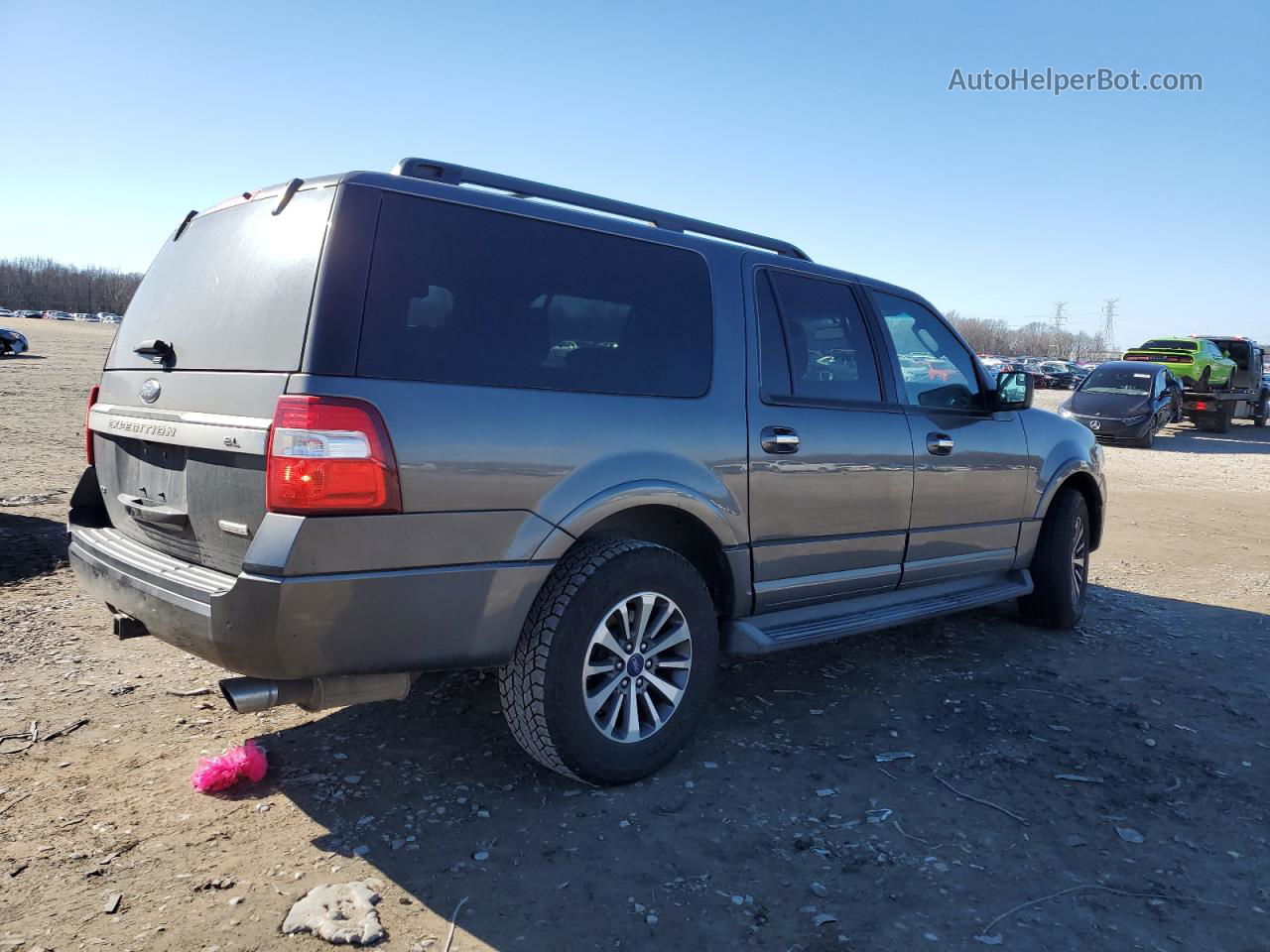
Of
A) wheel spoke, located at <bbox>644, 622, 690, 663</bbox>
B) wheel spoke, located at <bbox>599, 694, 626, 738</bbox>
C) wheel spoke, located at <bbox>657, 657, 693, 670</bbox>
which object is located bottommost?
wheel spoke, located at <bbox>599, 694, 626, 738</bbox>

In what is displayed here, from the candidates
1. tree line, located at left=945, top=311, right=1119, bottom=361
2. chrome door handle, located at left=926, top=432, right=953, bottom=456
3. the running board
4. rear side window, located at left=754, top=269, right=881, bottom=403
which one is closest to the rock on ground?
the running board

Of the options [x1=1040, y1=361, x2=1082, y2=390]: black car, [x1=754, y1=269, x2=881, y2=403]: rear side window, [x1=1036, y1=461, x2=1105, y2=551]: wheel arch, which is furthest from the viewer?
[x1=1040, y1=361, x2=1082, y2=390]: black car

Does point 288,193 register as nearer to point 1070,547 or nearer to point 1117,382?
point 1070,547

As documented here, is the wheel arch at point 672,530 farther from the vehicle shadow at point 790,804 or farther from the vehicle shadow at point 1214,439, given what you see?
the vehicle shadow at point 1214,439

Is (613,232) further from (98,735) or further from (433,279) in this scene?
(98,735)

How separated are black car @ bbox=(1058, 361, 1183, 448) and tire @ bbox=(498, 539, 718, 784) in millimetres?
16392

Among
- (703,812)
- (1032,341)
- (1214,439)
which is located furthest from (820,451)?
(1032,341)

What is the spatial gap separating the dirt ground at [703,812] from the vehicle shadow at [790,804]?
12 mm

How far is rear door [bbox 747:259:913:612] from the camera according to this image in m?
3.71

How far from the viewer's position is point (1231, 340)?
77.3ft

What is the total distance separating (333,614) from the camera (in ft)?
8.45

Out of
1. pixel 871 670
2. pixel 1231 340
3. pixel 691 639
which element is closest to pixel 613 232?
pixel 691 639

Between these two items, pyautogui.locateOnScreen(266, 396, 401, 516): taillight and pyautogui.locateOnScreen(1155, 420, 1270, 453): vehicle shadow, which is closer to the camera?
pyautogui.locateOnScreen(266, 396, 401, 516): taillight

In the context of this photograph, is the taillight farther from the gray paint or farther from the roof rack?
the roof rack
